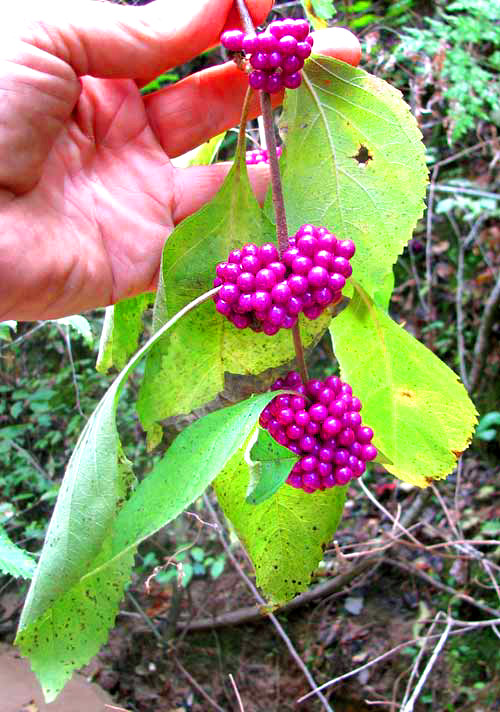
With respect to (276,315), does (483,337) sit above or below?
below

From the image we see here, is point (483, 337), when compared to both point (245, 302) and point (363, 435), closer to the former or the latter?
point (363, 435)

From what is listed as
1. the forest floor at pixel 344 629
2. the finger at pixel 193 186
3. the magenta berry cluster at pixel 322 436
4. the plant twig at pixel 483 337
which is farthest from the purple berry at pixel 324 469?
the plant twig at pixel 483 337

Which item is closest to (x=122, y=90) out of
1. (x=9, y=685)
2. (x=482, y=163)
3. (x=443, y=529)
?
(x=9, y=685)

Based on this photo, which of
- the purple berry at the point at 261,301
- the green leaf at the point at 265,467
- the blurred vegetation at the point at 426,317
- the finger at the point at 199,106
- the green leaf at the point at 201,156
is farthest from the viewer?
the blurred vegetation at the point at 426,317

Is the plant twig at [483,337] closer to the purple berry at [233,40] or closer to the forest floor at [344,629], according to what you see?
the forest floor at [344,629]

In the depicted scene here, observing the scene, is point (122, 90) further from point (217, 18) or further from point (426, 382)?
point (426, 382)

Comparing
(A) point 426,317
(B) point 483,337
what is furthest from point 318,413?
(A) point 426,317
